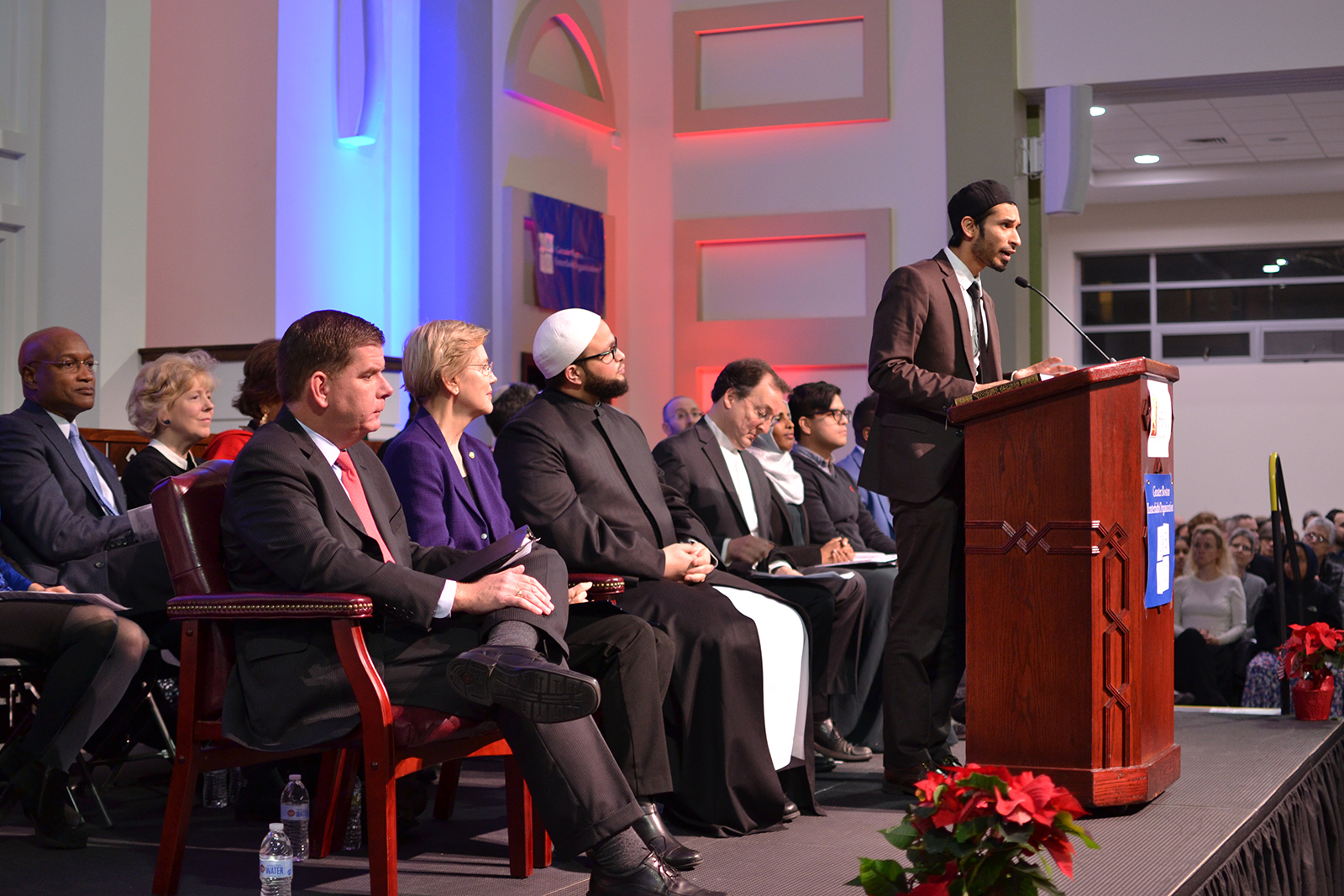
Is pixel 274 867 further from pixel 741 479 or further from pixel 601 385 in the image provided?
pixel 741 479

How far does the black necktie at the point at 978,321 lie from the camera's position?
3.64 meters

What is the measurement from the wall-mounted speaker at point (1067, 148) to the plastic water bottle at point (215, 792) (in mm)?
5550

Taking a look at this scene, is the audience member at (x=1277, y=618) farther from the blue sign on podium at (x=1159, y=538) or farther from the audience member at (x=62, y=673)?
the audience member at (x=62, y=673)

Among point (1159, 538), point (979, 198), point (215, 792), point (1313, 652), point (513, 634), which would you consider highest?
point (979, 198)

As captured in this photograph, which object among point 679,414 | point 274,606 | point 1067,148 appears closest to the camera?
point 274,606

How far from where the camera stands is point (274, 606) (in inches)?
91.8

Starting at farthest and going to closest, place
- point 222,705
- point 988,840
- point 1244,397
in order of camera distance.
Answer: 1. point 1244,397
2. point 222,705
3. point 988,840

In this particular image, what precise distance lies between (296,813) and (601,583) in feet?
2.77

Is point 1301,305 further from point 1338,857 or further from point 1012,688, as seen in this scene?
point 1012,688

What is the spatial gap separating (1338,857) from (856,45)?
527cm

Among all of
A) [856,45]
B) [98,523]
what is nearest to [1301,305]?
[856,45]

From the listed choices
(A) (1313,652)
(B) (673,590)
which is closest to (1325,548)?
(A) (1313,652)

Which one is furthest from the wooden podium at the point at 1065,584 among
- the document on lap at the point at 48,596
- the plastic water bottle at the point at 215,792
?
the document on lap at the point at 48,596

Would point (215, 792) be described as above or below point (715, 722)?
below
